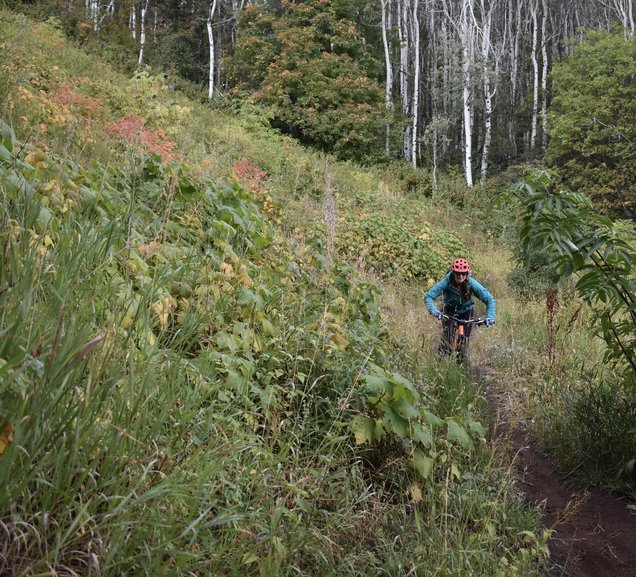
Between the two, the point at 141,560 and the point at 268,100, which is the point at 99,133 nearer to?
the point at 141,560

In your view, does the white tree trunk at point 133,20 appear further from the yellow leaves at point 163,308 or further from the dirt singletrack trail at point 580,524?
the dirt singletrack trail at point 580,524

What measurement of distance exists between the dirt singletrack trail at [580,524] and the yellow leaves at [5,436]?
2.92 meters

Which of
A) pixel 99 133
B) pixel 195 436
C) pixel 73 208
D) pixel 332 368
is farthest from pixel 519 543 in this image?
pixel 99 133

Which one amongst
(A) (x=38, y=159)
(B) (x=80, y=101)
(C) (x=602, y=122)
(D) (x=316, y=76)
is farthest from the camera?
(D) (x=316, y=76)

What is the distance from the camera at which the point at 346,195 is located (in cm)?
1672

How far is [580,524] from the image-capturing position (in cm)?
385

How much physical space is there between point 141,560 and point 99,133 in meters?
7.87

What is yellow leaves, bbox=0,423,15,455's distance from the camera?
1442 mm

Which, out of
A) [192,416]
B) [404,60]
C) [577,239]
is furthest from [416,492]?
[404,60]

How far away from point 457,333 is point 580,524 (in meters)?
2.76

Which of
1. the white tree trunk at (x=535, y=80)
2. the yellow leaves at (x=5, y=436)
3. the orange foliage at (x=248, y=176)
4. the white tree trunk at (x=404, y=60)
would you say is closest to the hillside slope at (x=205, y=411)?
the yellow leaves at (x=5, y=436)

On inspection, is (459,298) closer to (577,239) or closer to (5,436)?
(577,239)

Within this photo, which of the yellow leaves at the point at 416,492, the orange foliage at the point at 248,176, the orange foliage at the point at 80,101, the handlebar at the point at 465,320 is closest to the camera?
the yellow leaves at the point at 416,492

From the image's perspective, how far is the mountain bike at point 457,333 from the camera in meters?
6.25
